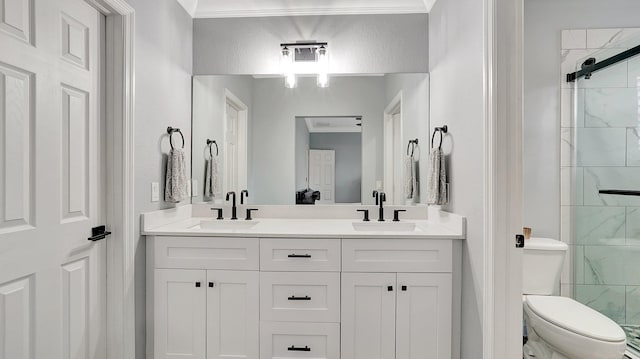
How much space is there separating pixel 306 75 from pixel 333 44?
0.31 meters

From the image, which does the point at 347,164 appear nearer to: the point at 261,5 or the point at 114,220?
the point at 261,5

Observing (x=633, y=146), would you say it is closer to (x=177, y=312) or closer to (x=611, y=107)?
(x=611, y=107)

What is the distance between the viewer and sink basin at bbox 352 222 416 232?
2.12 metres

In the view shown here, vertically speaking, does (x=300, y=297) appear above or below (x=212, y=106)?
below

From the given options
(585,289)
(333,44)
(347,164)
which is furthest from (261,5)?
(585,289)

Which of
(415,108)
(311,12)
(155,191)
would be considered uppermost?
(311,12)

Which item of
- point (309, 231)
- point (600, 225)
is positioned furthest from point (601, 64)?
point (309, 231)

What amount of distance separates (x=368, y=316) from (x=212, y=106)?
185 cm

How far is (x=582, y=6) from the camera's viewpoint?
2.27 meters

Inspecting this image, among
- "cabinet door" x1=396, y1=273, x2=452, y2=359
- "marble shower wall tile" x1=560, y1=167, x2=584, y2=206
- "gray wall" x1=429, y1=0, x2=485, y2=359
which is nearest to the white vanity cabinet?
"cabinet door" x1=396, y1=273, x2=452, y2=359

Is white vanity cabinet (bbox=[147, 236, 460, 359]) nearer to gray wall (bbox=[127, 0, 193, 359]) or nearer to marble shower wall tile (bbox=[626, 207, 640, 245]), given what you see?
gray wall (bbox=[127, 0, 193, 359])

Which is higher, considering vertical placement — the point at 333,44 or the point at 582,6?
the point at 582,6

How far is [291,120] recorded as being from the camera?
2373 mm

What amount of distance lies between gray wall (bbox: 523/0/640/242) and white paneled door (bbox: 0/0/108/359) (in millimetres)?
2753
